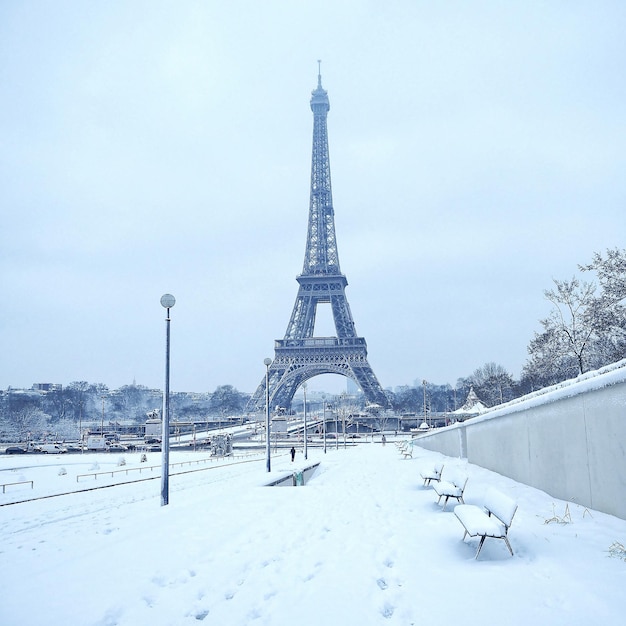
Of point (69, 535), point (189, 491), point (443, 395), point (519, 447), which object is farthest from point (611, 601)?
point (443, 395)

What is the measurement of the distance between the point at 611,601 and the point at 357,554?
3258 millimetres

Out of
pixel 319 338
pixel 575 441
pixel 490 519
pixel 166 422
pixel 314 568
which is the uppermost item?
pixel 319 338

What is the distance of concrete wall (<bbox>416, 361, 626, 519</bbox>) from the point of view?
25.8ft

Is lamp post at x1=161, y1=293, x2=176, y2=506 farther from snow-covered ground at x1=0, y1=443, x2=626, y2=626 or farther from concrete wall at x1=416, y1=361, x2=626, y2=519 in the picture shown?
concrete wall at x1=416, y1=361, x2=626, y2=519

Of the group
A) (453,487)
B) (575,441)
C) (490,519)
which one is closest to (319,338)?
(453,487)

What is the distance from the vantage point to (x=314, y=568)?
22.1 feet

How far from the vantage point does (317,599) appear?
5.68 m

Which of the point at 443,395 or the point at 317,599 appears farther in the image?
the point at 443,395

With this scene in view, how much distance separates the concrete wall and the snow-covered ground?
380mm

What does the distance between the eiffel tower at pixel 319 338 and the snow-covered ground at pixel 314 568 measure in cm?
7006

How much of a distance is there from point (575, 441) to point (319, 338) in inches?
2988

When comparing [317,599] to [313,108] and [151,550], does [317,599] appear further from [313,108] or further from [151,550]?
[313,108]

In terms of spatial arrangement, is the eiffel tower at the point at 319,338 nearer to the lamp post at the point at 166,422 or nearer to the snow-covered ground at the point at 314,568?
the lamp post at the point at 166,422

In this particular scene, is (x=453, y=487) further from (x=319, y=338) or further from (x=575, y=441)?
(x=319, y=338)
